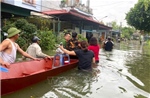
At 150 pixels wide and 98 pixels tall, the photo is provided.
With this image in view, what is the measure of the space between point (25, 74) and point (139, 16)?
99.0ft

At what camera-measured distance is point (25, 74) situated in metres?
5.64

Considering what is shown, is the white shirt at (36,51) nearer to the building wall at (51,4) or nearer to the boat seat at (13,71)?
the boat seat at (13,71)

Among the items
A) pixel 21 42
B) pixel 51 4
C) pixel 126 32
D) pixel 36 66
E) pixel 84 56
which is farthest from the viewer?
pixel 126 32

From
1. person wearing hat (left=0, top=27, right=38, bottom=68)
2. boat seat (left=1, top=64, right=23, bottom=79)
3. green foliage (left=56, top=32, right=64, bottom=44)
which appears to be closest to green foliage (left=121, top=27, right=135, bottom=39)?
green foliage (left=56, top=32, right=64, bottom=44)

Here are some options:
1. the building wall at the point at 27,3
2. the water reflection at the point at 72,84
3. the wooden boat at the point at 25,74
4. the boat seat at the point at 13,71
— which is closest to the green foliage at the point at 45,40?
the building wall at the point at 27,3

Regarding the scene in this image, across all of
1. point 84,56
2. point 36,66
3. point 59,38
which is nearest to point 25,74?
point 36,66

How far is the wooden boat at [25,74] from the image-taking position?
4537 mm

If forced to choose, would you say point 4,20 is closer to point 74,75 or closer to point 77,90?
point 74,75

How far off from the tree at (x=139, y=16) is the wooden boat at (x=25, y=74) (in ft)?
88.1

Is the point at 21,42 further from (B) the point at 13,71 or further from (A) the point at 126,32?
(A) the point at 126,32

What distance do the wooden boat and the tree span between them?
2687 centimetres

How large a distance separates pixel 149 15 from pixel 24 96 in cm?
2955

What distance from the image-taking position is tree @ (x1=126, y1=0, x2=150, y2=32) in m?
32.0

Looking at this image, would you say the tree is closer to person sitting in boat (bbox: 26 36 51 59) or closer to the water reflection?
the water reflection
